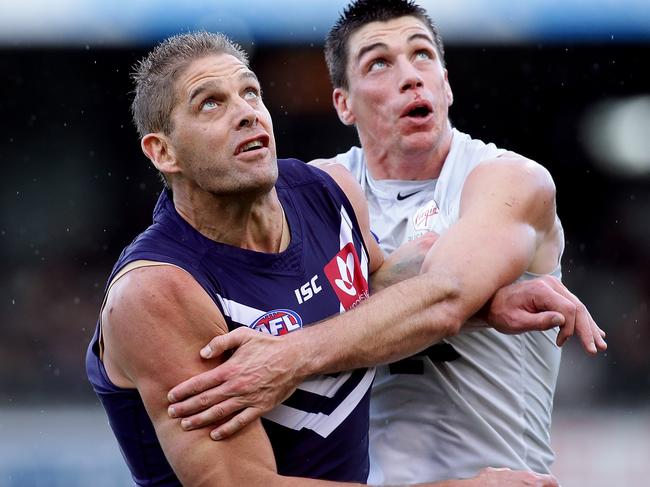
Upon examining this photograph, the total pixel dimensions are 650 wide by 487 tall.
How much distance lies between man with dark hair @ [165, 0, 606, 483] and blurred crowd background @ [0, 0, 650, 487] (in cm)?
488

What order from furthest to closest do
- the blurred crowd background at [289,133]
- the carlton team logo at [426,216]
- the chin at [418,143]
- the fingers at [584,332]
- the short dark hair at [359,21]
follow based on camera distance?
the blurred crowd background at [289,133], the short dark hair at [359,21], the chin at [418,143], the carlton team logo at [426,216], the fingers at [584,332]

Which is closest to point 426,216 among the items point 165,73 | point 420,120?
point 420,120

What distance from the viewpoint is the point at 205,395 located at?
3113 mm

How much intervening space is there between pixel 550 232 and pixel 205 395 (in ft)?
5.32

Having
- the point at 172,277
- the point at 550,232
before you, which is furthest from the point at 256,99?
the point at 550,232

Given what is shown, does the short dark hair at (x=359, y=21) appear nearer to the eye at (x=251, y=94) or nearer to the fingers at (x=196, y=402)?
the eye at (x=251, y=94)

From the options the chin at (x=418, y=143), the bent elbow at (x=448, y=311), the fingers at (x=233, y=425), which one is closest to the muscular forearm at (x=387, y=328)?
the bent elbow at (x=448, y=311)

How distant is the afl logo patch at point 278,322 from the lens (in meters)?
3.36

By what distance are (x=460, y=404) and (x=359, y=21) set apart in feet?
5.97

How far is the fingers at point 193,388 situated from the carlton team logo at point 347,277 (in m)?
0.64

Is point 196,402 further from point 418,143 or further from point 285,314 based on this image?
point 418,143

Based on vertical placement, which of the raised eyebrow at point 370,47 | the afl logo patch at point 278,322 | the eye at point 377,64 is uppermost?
the raised eyebrow at point 370,47

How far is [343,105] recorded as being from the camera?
5.05 metres

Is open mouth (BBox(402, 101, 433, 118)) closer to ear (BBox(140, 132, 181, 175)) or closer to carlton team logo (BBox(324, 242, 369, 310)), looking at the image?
carlton team logo (BBox(324, 242, 369, 310))
